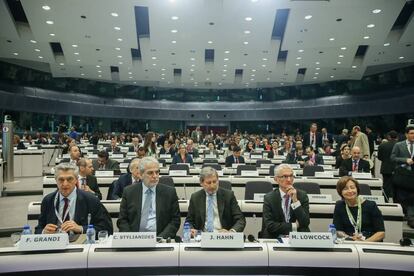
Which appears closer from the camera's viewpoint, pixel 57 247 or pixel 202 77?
pixel 57 247

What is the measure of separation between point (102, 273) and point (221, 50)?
1405cm

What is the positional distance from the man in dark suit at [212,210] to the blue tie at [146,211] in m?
0.44

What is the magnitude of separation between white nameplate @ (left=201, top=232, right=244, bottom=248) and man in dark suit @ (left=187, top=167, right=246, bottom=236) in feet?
3.93

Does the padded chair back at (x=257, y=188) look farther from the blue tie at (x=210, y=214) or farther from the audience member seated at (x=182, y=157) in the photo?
the audience member seated at (x=182, y=157)

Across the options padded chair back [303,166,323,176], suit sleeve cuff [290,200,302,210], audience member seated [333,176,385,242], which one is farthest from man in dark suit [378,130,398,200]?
suit sleeve cuff [290,200,302,210]

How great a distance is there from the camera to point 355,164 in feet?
20.1

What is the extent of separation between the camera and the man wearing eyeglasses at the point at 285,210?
10.3 feet

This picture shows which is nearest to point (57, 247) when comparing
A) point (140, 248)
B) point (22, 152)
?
point (140, 248)

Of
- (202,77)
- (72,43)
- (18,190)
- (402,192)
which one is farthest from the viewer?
(202,77)

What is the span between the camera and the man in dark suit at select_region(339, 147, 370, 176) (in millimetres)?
6078

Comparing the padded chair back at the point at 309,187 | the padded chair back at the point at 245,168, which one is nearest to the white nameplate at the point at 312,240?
the padded chair back at the point at 309,187

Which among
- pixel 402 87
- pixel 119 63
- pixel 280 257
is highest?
pixel 119 63

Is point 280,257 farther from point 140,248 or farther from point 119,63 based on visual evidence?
point 119,63

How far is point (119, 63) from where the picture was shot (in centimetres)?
1764
